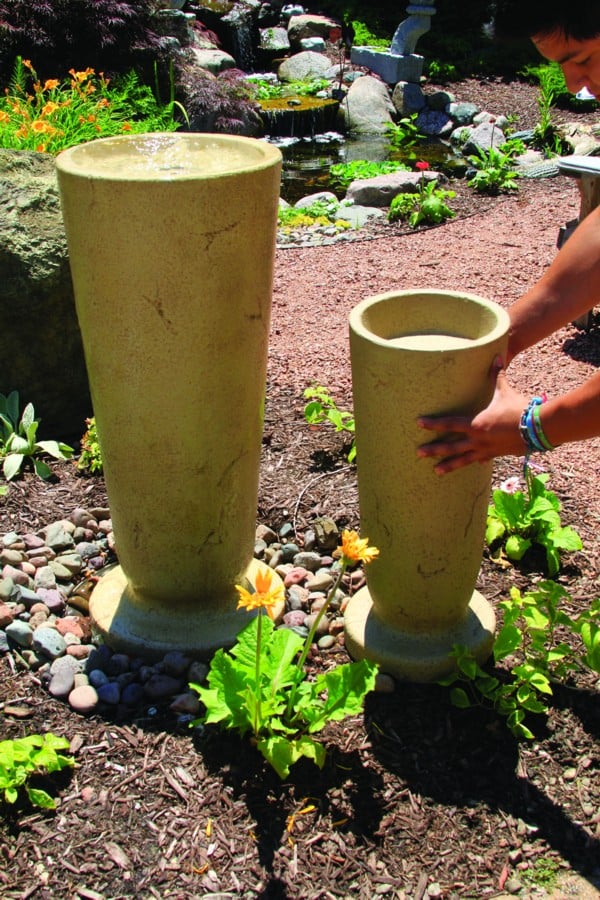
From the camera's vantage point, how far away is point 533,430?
2344 millimetres

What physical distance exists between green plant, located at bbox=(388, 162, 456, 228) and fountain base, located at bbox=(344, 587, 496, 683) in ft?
17.0

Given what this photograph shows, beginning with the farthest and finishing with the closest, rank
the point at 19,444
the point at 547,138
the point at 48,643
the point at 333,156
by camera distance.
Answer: the point at 333,156 < the point at 547,138 < the point at 19,444 < the point at 48,643

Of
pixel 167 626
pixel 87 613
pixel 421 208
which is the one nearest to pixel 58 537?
pixel 87 613

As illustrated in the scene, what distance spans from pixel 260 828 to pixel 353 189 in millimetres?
6863

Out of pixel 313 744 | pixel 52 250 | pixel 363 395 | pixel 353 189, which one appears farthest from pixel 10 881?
pixel 353 189

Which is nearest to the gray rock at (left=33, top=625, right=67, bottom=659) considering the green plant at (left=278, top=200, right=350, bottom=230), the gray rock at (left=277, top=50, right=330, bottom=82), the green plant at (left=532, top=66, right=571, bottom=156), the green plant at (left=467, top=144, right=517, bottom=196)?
the green plant at (left=278, top=200, right=350, bottom=230)

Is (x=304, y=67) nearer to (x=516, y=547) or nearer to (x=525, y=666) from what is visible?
(x=516, y=547)

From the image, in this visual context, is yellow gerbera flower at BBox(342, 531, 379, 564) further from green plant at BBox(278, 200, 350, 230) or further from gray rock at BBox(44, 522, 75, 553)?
green plant at BBox(278, 200, 350, 230)

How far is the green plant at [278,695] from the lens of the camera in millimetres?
2381

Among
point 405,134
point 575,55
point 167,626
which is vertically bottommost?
point 405,134

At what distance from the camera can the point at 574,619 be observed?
3.06m

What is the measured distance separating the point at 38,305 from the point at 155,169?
61.6 inches

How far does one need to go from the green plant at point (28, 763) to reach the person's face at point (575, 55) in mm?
2102

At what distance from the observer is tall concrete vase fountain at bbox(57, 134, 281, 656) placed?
2344 millimetres
